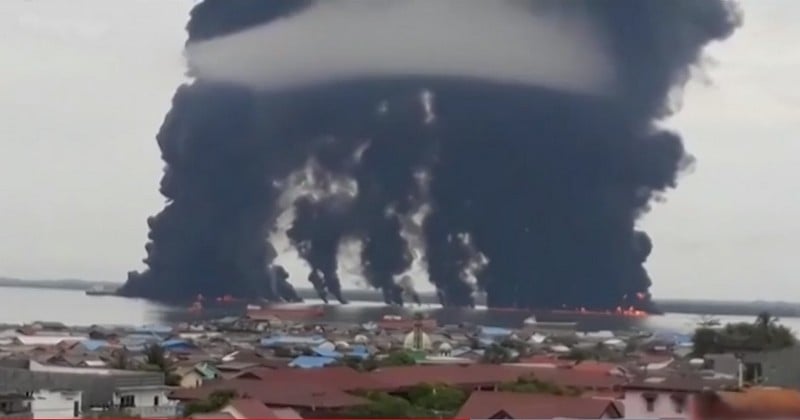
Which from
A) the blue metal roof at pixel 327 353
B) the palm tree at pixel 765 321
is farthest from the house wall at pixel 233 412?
the palm tree at pixel 765 321

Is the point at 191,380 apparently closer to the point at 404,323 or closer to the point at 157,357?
the point at 157,357

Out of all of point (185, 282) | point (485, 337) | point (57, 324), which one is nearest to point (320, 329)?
point (485, 337)

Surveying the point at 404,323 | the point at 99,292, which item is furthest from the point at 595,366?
the point at 99,292

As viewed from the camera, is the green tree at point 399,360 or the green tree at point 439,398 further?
the green tree at point 399,360

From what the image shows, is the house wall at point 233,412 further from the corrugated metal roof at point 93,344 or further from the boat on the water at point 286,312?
the boat on the water at point 286,312

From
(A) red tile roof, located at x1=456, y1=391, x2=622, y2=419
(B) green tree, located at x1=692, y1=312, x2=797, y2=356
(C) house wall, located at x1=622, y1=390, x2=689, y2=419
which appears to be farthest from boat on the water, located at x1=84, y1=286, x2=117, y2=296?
(C) house wall, located at x1=622, y1=390, x2=689, y2=419

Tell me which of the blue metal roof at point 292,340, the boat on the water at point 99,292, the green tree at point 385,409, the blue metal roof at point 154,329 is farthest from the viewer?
the boat on the water at point 99,292
